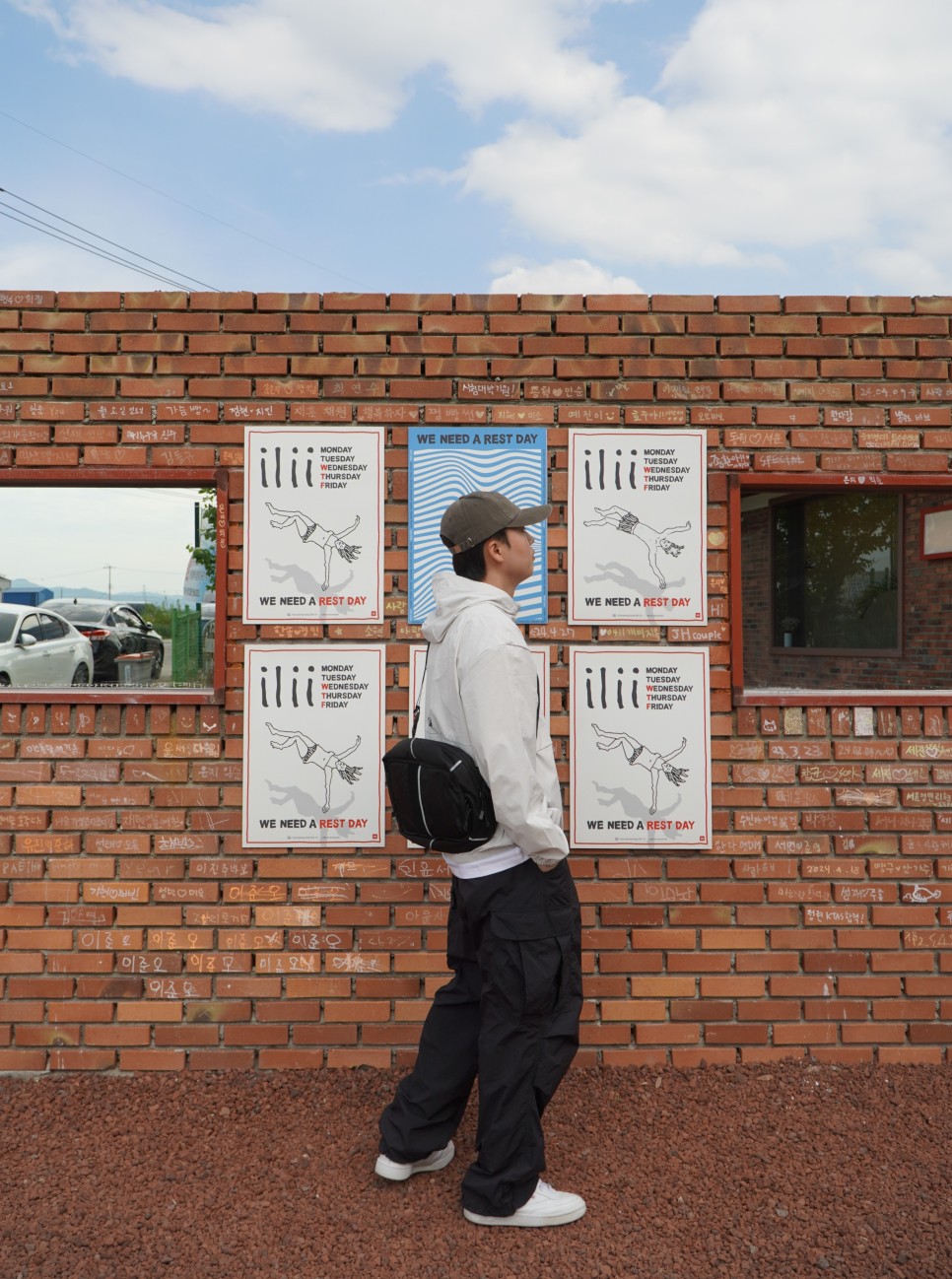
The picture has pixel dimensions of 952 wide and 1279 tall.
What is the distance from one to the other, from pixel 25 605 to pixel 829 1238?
340cm

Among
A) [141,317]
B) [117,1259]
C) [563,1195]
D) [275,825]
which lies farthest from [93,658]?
[563,1195]

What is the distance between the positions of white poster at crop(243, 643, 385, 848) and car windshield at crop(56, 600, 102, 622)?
64 centimetres

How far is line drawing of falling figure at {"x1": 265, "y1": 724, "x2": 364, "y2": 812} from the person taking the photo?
343 cm

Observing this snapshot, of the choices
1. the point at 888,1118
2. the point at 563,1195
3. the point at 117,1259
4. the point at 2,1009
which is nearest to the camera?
the point at 117,1259

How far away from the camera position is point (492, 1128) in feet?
8.21

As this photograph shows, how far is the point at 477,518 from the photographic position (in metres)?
2.63

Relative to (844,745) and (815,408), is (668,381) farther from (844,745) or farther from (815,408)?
(844,745)

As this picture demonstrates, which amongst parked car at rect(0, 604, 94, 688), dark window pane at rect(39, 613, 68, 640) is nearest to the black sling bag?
parked car at rect(0, 604, 94, 688)

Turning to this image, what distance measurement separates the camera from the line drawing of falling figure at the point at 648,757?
3451 mm

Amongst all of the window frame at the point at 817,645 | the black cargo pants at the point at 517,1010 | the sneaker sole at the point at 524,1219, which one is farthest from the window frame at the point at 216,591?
the window frame at the point at 817,645

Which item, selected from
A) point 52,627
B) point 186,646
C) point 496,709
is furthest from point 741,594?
point 52,627

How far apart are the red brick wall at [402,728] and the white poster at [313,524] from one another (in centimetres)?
7

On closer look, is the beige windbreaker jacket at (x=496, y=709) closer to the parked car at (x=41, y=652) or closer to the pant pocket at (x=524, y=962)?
the pant pocket at (x=524, y=962)

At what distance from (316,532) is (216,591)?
1.44 feet
